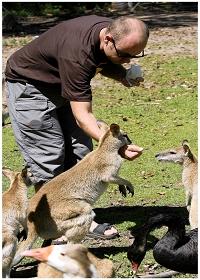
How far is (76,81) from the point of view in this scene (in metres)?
5.04

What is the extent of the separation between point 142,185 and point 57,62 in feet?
8.45

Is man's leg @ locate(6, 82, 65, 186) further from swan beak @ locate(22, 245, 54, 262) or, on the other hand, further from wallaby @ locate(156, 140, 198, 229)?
swan beak @ locate(22, 245, 54, 262)

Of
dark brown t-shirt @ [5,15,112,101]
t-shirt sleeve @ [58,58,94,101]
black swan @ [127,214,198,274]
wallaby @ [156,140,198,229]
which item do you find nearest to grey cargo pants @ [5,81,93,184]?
dark brown t-shirt @ [5,15,112,101]

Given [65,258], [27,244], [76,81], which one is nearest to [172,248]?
[65,258]

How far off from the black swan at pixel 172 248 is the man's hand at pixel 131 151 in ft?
2.39

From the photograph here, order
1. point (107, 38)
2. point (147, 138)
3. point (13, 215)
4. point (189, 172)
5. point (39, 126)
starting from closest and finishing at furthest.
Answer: point (13, 215) → point (107, 38) → point (39, 126) → point (189, 172) → point (147, 138)

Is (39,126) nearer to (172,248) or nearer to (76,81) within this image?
(76,81)

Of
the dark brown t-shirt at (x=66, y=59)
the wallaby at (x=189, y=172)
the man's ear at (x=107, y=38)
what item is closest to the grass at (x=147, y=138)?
the wallaby at (x=189, y=172)

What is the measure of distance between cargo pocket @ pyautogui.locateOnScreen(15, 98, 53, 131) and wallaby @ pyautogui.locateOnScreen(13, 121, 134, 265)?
0.54 metres

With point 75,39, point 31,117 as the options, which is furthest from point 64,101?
point 75,39

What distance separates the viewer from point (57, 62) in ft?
17.7

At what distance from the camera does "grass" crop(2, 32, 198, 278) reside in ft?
19.8

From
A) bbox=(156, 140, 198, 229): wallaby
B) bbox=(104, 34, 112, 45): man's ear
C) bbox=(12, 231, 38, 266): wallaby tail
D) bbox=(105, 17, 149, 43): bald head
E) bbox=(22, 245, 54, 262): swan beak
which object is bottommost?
bbox=(156, 140, 198, 229): wallaby

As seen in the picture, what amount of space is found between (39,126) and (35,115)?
12cm
